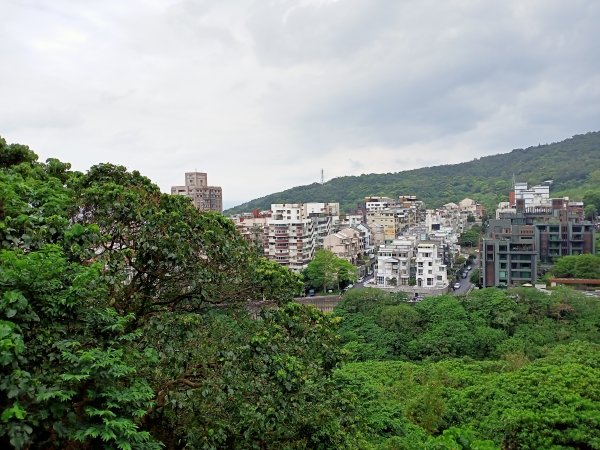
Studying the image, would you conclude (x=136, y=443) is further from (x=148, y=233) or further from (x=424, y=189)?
(x=424, y=189)

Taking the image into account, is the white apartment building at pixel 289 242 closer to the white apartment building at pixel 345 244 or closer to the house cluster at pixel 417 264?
the white apartment building at pixel 345 244

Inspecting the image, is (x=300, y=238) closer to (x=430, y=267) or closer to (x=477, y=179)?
(x=430, y=267)

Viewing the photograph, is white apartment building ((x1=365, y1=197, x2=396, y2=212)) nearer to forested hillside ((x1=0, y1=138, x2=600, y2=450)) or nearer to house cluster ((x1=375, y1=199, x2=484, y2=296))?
house cluster ((x1=375, y1=199, x2=484, y2=296))

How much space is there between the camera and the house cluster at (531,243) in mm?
35875

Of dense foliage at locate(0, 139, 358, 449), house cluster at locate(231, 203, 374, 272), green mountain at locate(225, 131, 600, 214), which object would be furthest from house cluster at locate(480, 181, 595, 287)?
green mountain at locate(225, 131, 600, 214)

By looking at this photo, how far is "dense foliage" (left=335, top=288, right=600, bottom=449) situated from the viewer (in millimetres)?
10344

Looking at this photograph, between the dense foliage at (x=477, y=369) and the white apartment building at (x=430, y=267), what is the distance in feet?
34.5

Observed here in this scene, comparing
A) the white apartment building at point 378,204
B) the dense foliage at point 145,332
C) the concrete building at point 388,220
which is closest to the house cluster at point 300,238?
the concrete building at point 388,220

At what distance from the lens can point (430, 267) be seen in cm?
3856

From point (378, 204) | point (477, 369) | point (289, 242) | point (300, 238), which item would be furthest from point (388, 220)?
point (477, 369)

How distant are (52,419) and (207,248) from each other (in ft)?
11.2

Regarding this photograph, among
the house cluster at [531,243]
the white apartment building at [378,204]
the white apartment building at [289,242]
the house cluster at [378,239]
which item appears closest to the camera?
the house cluster at [531,243]

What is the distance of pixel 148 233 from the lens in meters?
6.51

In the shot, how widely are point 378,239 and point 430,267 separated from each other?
2358 cm
